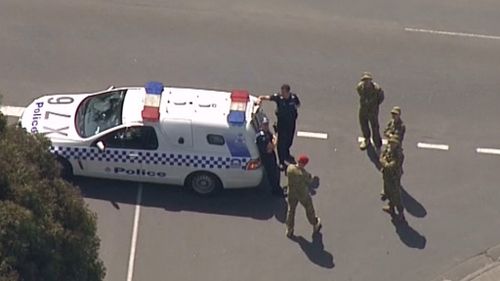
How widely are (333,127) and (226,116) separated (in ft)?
8.64

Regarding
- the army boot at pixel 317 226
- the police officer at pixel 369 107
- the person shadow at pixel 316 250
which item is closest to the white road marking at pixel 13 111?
the person shadow at pixel 316 250

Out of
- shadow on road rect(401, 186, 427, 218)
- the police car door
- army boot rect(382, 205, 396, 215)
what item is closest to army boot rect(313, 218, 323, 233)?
army boot rect(382, 205, 396, 215)

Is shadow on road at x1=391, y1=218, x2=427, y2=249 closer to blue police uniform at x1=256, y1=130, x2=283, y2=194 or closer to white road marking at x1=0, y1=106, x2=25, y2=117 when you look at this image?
blue police uniform at x1=256, y1=130, x2=283, y2=194

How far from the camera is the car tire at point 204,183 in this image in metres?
18.0

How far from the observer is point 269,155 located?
1789 cm

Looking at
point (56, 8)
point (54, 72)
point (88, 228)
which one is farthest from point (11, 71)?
point (88, 228)

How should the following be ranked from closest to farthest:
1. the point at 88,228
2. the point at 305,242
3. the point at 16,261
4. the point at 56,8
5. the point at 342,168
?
1. the point at 16,261
2. the point at 88,228
3. the point at 305,242
4. the point at 342,168
5. the point at 56,8

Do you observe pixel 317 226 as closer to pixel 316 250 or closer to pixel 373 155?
pixel 316 250

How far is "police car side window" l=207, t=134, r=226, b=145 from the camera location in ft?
58.3

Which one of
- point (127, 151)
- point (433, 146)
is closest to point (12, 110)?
point (127, 151)

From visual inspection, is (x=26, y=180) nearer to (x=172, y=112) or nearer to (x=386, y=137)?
(x=172, y=112)

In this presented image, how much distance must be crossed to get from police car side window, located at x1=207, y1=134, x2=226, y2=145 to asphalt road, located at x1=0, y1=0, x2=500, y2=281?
3.51 ft

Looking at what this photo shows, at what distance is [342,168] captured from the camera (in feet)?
62.2

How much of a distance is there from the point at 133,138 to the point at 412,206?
16.0 feet
